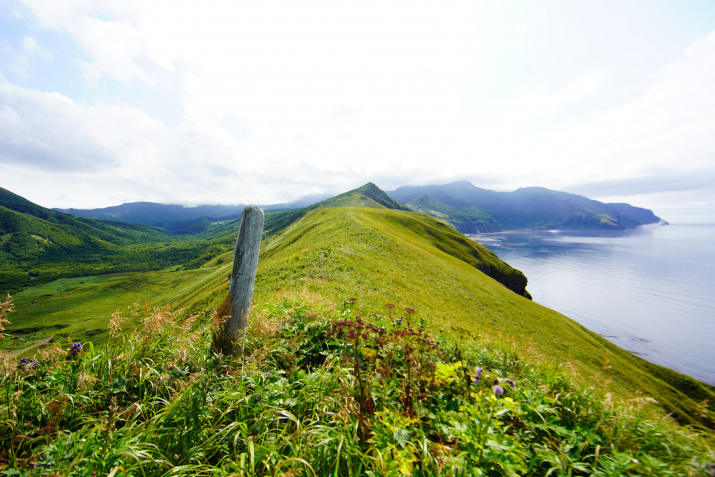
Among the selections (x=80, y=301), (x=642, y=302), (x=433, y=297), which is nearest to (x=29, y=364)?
(x=433, y=297)

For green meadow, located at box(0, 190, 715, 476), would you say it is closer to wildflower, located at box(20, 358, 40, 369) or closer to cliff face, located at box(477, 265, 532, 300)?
wildflower, located at box(20, 358, 40, 369)

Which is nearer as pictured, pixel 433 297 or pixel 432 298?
pixel 432 298

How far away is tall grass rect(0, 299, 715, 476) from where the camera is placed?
297 centimetres

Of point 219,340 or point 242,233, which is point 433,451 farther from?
point 242,233

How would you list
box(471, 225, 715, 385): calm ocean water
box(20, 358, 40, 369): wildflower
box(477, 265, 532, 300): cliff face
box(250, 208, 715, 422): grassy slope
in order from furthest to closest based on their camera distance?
box(477, 265, 532, 300): cliff face, box(471, 225, 715, 385): calm ocean water, box(250, 208, 715, 422): grassy slope, box(20, 358, 40, 369): wildflower

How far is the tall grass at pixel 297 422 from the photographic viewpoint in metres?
2.97

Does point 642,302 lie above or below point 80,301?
above

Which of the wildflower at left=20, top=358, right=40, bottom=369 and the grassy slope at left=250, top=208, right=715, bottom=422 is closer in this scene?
the wildflower at left=20, top=358, right=40, bottom=369

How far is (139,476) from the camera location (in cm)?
295

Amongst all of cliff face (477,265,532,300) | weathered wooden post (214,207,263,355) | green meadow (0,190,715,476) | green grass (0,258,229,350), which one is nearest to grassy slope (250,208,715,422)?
green meadow (0,190,715,476)

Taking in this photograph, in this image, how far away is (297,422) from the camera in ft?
11.3

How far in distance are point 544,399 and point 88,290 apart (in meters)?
184

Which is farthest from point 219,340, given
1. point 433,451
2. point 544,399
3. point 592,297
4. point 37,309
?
point 37,309

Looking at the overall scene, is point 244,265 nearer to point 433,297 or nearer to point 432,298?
point 432,298
